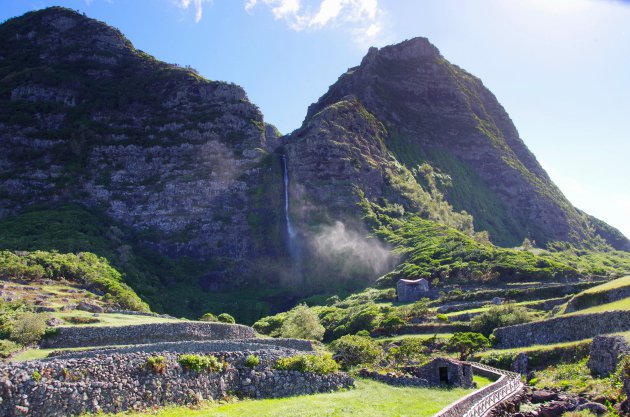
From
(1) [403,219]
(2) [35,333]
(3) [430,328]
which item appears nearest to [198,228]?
(1) [403,219]

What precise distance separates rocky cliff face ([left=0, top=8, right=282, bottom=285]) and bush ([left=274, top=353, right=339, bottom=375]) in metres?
94.4

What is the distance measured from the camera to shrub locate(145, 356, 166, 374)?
25.5 metres

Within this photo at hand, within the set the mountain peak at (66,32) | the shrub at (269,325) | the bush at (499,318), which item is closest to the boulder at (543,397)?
the bush at (499,318)

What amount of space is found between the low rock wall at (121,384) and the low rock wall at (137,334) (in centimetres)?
2542

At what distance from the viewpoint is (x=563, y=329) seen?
52.4 m

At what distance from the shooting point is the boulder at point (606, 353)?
36662 mm

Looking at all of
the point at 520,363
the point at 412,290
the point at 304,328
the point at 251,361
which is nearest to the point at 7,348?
the point at 251,361

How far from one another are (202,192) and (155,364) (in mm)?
116079

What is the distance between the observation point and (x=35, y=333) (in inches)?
1939

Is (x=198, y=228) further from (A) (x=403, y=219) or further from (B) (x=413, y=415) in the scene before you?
(B) (x=413, y=415)

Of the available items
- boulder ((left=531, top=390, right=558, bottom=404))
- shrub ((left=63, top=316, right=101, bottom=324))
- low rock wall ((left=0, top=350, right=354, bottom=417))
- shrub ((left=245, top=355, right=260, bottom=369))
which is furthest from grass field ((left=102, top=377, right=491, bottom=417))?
shrub ((left=63, top=316, right=101, bottom=324))

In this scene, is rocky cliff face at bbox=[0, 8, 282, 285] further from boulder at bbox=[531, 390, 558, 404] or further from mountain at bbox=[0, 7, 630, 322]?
boulder at bbox=[531, 390, 558, 404]

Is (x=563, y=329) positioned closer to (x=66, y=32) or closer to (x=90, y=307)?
(x=90, y=307)

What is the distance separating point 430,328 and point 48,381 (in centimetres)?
5660
